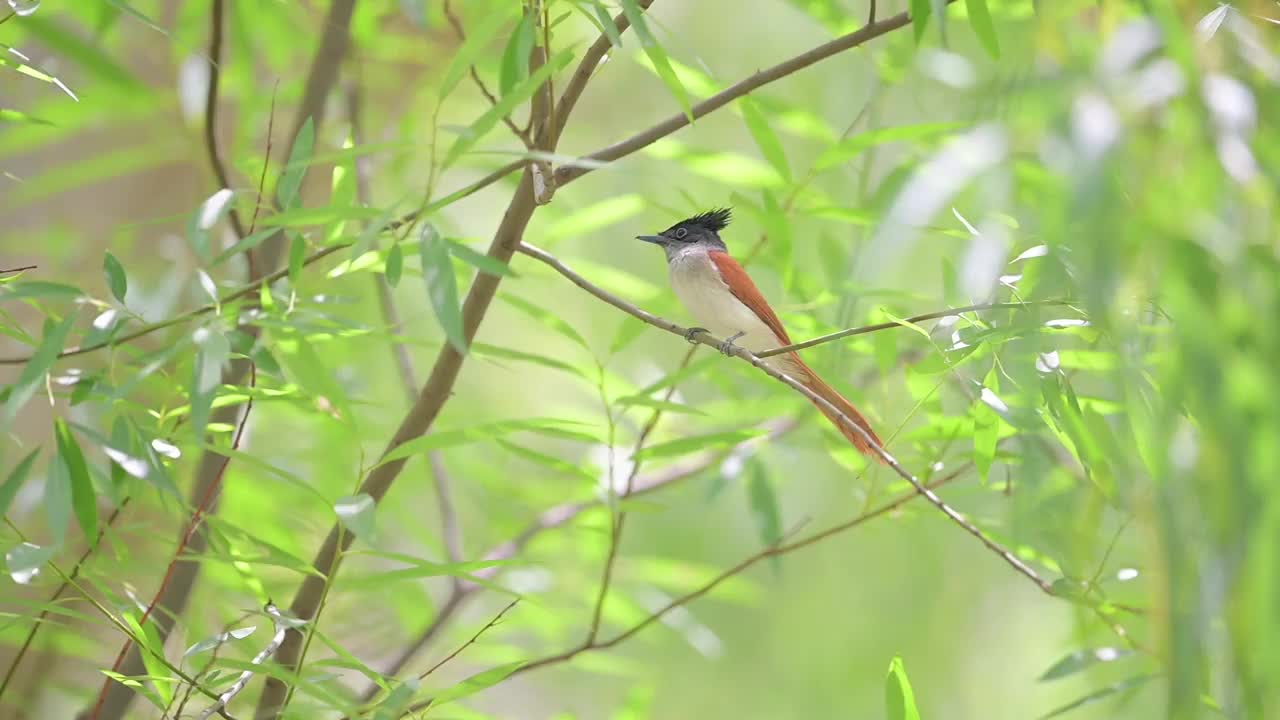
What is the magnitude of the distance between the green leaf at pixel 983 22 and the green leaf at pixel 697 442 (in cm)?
58

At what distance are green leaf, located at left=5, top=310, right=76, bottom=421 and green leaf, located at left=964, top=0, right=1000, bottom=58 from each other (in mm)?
976

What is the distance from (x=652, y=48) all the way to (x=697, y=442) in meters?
0.63

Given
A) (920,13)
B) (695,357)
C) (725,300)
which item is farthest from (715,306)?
(920,13)

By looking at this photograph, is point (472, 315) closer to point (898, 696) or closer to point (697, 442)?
point (697, 442)

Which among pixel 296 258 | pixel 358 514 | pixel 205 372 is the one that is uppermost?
pixel 296 258

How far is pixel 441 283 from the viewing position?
1.07 metres

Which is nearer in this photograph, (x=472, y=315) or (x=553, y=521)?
(x=472, y=315)

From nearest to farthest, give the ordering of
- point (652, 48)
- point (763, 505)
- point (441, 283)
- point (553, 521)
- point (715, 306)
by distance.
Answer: point (441, 283) < point (652, 48) < point (763, 505) < point (553, 521) < point (715, 306)

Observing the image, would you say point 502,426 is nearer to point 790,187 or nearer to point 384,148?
point 384,148

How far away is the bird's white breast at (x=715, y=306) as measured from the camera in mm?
2289

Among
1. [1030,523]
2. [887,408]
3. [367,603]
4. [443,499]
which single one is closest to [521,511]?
[367,603]

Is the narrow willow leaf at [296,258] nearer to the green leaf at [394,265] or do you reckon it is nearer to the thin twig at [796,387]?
the green leaf at [394,265]

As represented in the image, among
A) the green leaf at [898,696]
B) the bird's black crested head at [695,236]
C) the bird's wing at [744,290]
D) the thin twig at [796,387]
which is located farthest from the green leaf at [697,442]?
the bird's black crested head at [695,236]

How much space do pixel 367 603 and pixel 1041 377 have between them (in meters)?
1.89
